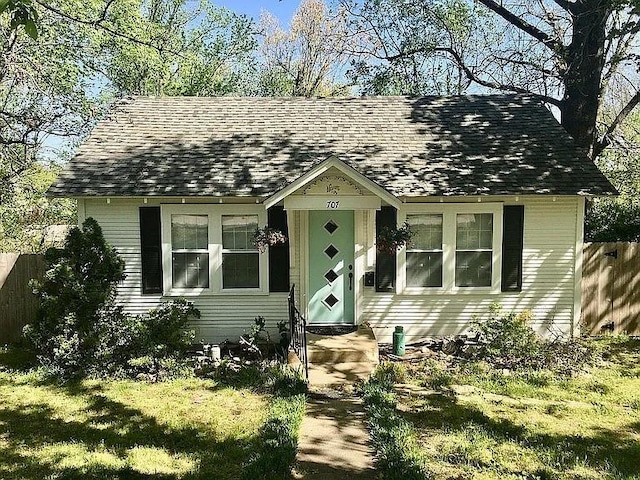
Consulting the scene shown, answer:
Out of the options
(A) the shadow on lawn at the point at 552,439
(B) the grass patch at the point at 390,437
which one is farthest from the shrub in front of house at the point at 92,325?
(A) the shadow on lawn at the point at 552,439

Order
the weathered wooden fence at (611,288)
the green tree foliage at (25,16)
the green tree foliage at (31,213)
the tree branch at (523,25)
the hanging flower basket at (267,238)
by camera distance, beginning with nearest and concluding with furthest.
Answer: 1. the green tree foliage at (25,16)
2. the hanging flower basket at (267,238)
3. the weathered wooden fence at (611,288)
4. the tree branch at (523,25)
5. the green tree foliage at (31,213)

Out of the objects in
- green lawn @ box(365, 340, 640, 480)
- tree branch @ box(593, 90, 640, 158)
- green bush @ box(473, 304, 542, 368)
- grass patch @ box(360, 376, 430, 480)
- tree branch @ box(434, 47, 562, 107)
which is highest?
tree branch @ box(434, 47, 562, 107)

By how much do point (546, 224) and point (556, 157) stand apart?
1638mm

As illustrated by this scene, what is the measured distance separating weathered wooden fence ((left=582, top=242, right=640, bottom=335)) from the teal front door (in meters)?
5.19

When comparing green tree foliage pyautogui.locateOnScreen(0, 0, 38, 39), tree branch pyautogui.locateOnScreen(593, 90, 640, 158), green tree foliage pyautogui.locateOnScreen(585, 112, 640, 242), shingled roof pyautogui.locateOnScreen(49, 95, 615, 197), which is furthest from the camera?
tree branch pyautogui.locateOnScreen(593, 90, 640, 158)

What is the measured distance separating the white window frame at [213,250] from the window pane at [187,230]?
10 cm

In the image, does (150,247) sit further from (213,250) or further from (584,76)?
(584,76)

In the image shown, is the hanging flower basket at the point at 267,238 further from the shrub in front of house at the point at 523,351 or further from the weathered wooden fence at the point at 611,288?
the weathered wooden fence at the point at 611,288

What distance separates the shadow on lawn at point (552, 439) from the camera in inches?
203

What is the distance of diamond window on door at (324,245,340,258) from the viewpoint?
9758mm

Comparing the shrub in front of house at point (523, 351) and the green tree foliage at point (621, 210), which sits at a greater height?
the green tree foliage at point (621, 210)

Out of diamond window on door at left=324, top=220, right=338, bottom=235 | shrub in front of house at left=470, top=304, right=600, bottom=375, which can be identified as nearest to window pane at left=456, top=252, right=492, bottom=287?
shrub in front of house at left=470, top=304, right=600, bottom=375

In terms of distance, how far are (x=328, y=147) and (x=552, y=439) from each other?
7248 mm

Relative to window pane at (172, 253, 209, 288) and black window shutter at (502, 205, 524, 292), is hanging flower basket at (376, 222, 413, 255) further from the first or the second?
window pane at (172, 253, 209, 288)
